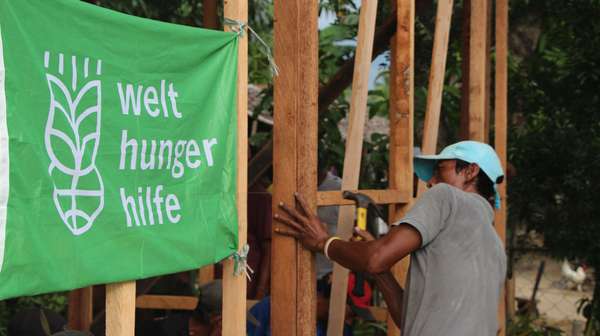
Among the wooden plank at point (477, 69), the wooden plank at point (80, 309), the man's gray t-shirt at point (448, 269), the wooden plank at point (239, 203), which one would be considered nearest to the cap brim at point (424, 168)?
the man's gray t-shirt at point (448, 269)

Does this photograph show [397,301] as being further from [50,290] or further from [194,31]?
[50,290]

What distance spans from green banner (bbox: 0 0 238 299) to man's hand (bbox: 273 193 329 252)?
0.30m

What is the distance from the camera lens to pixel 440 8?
419 centimetres

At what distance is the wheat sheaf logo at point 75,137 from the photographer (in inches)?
85.5

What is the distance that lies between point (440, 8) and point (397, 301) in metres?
1.48

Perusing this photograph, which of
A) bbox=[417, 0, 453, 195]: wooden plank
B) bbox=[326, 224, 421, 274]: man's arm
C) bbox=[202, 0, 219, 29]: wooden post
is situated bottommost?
bbox=[326, 224, 421, 274]: man's arm

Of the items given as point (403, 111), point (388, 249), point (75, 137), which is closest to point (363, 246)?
point (388, 249)

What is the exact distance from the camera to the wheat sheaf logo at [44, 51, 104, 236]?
2.17 metres

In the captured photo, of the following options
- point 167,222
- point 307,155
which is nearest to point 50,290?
point 167,222

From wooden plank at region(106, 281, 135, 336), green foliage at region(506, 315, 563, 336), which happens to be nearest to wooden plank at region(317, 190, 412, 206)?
wooden plank at region(106, 281, 135, 336)

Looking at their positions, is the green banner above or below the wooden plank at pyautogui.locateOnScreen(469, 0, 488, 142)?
below

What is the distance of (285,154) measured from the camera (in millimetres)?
3195

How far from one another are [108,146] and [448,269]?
1264mm

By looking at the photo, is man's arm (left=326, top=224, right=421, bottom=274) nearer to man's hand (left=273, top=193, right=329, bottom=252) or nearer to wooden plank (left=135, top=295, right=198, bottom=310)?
man's hand (left=273, top=193, right=329, bottom=252)
